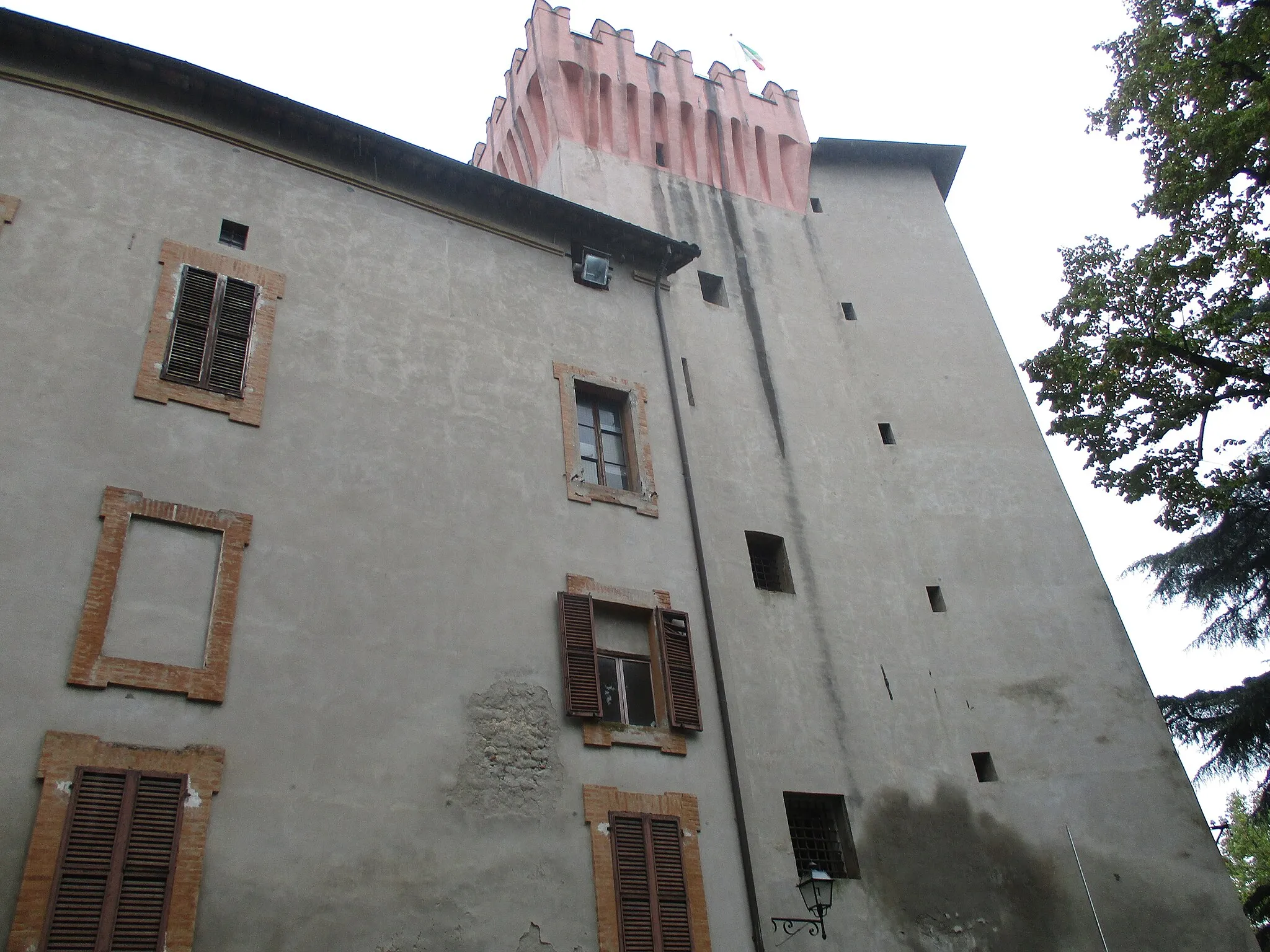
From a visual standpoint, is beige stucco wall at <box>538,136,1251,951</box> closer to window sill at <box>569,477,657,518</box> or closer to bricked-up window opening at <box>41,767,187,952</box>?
window sill at <box>569,477,657,518</box>

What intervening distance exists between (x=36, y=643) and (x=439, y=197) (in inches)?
335

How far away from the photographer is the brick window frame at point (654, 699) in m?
12.0

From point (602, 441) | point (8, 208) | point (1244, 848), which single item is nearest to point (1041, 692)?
point (602, 441)

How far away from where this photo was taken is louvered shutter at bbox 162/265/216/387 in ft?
38.3

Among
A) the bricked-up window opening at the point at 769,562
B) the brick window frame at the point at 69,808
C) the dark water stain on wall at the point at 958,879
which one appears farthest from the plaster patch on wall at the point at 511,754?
the bricked-up window opening at the point at 769,562

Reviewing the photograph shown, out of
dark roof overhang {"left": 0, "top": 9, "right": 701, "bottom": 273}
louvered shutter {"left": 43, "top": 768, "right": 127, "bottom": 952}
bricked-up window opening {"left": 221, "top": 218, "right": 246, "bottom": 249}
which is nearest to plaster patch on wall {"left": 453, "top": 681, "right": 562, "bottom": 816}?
louvered shutter {"left": 43, "top": 768, "right": 127, "bottom": 952}

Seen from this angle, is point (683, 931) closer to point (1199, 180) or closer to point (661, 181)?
point (1199, 180)

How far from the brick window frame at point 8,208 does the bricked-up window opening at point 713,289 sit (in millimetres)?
10911

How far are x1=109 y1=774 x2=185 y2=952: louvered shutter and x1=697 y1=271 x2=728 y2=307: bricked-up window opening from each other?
12.7 meters

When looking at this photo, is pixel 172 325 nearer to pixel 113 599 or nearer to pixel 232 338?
pixel 232 338

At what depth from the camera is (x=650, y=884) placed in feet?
37.0

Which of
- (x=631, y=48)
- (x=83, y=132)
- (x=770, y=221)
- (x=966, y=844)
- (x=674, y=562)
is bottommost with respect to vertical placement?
(x=966, y=844)

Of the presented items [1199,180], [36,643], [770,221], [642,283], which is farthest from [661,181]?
[36,643]

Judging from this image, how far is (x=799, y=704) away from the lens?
14.8 m
